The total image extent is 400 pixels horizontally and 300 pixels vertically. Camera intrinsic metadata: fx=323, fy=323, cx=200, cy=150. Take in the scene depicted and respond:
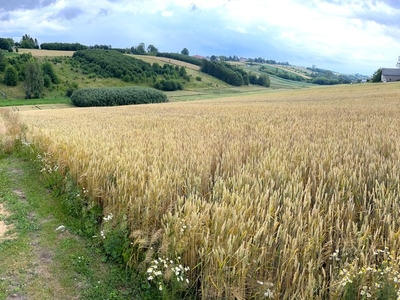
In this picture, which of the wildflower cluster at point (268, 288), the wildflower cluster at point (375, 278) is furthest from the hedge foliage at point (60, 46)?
the wildflower cluster at point (375, 278)

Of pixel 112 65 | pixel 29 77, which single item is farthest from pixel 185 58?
pixel 29 77

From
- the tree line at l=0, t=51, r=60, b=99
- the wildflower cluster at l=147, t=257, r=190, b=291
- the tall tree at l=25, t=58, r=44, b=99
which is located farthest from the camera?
the tree line at l=0, t=51, r=60, b=99

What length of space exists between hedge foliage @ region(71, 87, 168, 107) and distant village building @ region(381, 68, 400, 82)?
63283mm

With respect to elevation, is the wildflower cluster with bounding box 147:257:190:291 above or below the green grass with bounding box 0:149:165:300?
above

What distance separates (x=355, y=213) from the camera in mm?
3627

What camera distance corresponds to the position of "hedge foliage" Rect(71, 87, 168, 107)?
7974 centimetres

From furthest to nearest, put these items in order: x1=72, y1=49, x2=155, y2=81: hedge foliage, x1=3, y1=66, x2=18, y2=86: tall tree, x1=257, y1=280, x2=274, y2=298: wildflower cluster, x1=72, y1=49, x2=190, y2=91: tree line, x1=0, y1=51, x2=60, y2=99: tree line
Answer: x1=72, y1=49, x2=155, y2=81: hedge foliage < x1=72, y1=49, x2=190, y2=91: tree line < x1=3, y1=66, x2=18, y2=86: tall tree < x1=0, y1=51, x2=60, y2=99: tree line < x1=257, y1=280, x2=274, y2=298: wildflower cluster

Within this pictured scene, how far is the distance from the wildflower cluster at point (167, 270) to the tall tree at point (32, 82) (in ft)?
309

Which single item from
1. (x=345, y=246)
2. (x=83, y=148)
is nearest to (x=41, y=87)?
(x=83, y=148)

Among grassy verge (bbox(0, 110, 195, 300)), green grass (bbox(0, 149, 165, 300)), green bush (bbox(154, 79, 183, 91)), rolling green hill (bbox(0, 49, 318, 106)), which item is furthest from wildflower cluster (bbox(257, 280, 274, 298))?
green bush (bbox(154, 79, 183, 91))

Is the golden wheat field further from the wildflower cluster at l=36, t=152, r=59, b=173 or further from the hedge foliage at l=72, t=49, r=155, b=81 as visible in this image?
the hedge foliage at l=72, t=49, r=155, b=81

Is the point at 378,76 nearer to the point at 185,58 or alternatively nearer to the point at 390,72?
the point at 390,72

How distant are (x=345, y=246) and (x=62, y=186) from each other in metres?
5.80

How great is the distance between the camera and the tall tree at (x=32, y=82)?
85.4 meters
